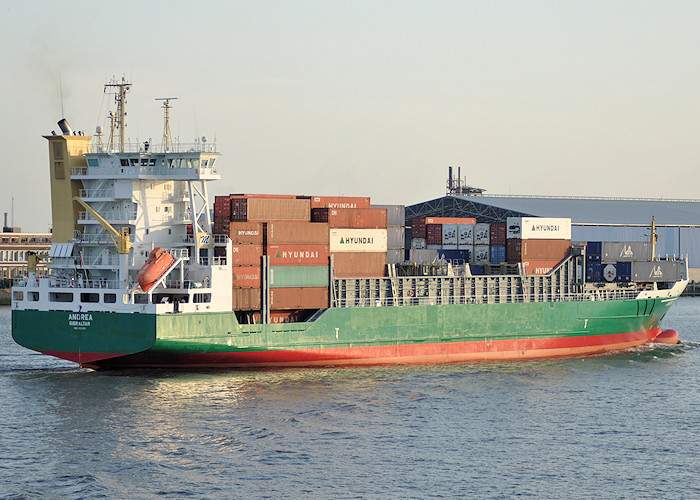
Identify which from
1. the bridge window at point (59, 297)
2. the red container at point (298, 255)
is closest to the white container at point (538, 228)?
the red container at point (298, 255)

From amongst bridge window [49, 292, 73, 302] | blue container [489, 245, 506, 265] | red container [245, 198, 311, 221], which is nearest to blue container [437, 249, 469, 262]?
blue container [489, 245, 506, 265]

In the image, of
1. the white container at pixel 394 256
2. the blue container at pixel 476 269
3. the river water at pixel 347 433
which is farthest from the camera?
the blue container at pixel 476 269

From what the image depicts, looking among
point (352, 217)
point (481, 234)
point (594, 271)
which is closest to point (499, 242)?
point (481, 234)

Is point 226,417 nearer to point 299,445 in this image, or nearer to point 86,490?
point 299,445

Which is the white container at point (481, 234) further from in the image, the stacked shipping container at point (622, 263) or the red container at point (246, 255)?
the red container at point (246, 255)

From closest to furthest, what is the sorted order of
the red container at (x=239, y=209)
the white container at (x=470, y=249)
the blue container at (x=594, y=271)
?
the red container at (x=239, y=209) → the blue container at (x=594, y=271) → the white container at (x=470, y=249)

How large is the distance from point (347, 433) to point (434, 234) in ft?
84.5

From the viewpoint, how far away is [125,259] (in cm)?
4297

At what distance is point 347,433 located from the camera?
33.2 m

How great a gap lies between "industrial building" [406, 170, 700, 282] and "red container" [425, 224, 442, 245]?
115 ft

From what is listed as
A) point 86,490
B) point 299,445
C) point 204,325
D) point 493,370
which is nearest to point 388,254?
point 493,370

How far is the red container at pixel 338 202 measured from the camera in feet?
157

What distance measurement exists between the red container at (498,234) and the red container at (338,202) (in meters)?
9.62

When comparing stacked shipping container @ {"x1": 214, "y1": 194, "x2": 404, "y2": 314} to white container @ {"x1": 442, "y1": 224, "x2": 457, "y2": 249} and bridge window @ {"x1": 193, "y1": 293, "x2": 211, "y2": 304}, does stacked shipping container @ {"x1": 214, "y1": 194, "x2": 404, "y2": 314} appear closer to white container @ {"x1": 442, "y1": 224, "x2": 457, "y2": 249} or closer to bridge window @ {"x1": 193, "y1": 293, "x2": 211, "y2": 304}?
bridge window @ {"x1": 193, "y1": 293, "x2": 211, "y2": 304}
